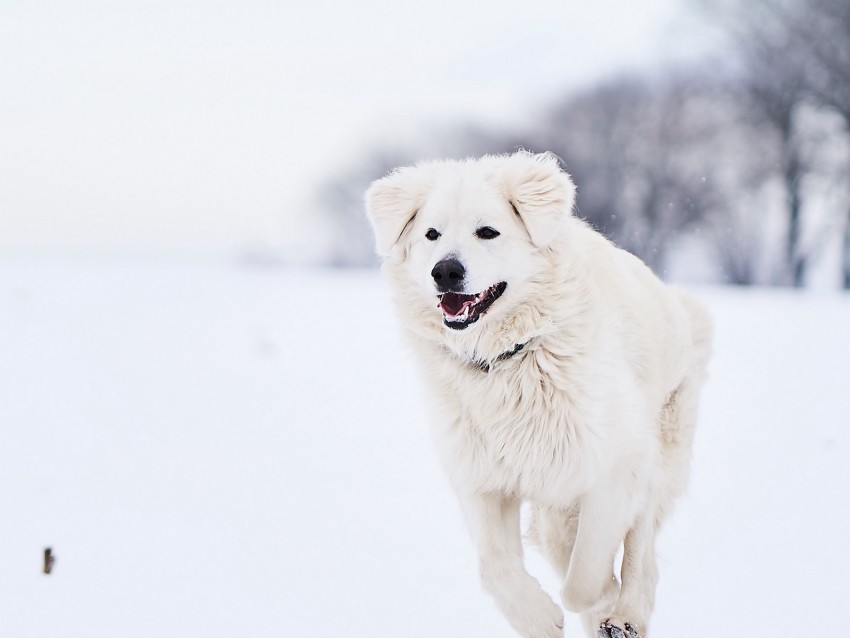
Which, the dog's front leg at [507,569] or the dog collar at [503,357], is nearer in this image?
the dog's front leg at [507,569]

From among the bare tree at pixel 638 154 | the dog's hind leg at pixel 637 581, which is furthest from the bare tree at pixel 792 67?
the dog's hind leg at pixel 637 581

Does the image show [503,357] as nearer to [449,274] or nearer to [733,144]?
[449,274]

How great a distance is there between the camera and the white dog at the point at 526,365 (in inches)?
145

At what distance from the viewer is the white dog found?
12.1 feet

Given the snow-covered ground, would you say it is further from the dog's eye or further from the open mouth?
the dog's eye

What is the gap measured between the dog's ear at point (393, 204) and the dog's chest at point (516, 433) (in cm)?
68

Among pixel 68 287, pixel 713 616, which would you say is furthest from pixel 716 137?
pixel 713 616

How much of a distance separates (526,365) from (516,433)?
0.28 meters

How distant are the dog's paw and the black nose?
5.17 feet

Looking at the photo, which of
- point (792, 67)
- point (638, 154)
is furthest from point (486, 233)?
point (638, 154)

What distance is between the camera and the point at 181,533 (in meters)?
5.18

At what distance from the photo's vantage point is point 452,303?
367cm

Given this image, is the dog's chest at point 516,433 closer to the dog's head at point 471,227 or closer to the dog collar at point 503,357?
the dog collar at point 503,357

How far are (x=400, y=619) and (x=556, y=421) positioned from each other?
1.29 metres
